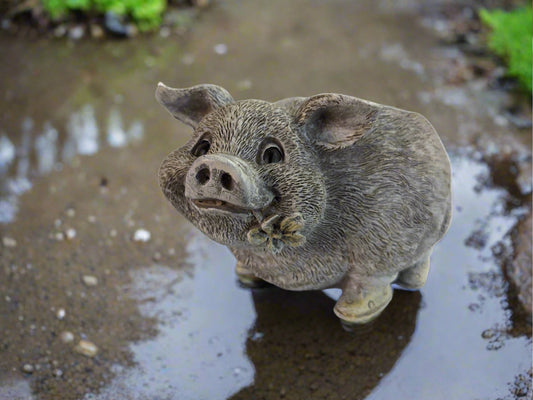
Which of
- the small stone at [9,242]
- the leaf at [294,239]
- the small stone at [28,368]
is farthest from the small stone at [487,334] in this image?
the small stone at [9,242]

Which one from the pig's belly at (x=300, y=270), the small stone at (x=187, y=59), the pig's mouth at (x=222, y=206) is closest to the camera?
the pig's mouth at (x=222, y=206)

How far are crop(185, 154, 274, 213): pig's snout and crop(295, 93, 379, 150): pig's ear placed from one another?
297mm

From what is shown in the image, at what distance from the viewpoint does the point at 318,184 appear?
76.5 inches

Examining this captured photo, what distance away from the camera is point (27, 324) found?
272 centimetres

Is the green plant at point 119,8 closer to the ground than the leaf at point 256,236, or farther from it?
closer to the ground

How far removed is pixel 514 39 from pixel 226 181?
3.61m

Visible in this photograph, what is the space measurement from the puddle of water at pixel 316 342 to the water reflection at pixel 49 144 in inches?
46.9

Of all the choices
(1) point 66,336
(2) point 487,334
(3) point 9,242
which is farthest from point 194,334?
(2) point 487,334

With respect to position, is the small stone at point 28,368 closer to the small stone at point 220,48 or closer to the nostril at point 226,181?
the nostril at point 226,181

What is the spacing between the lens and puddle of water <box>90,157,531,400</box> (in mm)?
2445

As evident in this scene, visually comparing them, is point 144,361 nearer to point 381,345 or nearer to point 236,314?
point 236,314

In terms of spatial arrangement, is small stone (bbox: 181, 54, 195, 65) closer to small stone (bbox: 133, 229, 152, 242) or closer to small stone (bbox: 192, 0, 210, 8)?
small stone (bbox: 192, 0, 210, 8)

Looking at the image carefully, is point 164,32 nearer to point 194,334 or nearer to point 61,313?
point 61,313

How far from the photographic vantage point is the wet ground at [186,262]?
98.2 inches
